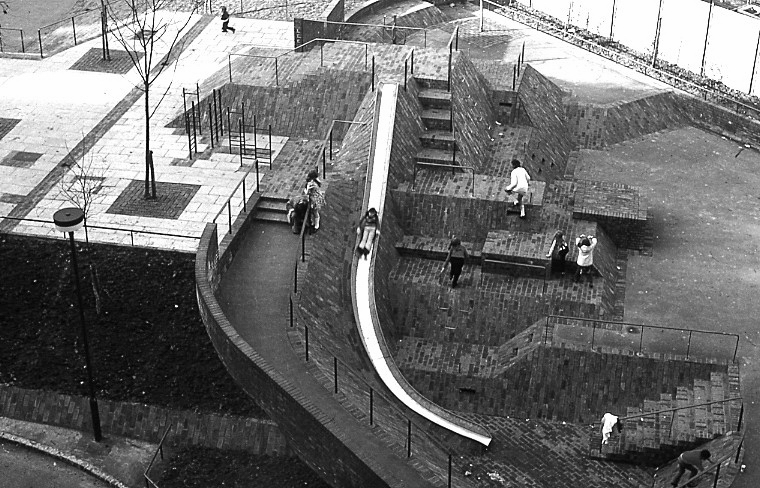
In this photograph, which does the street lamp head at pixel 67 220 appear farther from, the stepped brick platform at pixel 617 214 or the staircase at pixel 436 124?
the stepped brick platform at pixel 617 214

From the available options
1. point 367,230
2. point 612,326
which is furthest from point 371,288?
point 612,326

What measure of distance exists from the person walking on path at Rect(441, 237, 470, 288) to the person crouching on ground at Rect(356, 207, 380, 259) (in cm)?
159

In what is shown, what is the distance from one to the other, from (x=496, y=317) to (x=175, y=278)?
21.6ft

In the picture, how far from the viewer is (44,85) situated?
3425 centimetres

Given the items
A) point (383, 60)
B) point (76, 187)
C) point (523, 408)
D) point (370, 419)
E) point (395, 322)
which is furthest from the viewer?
point (383, 60)

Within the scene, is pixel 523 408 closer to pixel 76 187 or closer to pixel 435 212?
pixel 435 212

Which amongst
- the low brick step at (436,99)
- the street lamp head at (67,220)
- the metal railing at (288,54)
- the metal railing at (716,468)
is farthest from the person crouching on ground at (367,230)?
the metal railing at (716,468)

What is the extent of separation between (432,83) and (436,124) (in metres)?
1.38

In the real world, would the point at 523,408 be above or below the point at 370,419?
below

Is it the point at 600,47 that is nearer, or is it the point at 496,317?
the point at 496,317

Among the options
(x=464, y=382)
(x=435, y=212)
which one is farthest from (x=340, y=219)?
(x=464, y=382)

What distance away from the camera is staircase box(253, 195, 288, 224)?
89.0ft

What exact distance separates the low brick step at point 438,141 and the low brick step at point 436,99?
967 mm

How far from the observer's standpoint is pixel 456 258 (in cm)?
2675
